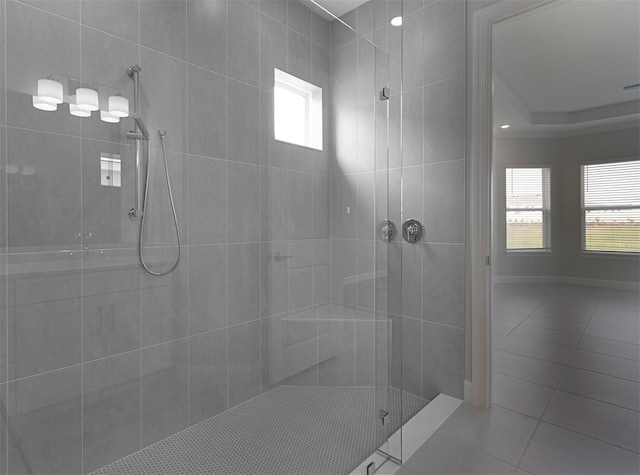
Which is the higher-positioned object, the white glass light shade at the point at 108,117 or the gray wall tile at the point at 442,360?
the white glass light shade at the point at 108,117

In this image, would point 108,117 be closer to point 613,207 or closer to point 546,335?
point 546,335

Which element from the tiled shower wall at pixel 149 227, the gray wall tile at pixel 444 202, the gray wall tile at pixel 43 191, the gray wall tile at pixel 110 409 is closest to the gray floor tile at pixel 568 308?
the gray wall tile at pixel 444 202

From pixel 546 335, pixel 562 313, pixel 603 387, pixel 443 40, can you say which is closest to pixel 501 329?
pixel 546 335

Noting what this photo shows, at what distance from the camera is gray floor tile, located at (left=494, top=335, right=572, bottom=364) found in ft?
9.29

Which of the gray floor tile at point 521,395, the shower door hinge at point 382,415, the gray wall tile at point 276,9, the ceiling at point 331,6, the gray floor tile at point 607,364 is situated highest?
the ceiling at point 331,6

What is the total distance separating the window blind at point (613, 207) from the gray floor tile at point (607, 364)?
1454 mm

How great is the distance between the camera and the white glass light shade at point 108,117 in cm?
104

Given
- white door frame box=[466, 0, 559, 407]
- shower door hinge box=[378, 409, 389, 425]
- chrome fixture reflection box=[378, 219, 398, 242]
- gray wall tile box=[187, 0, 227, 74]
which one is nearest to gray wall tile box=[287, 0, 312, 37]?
gray wall tile box=[187, 0, 227, 74]

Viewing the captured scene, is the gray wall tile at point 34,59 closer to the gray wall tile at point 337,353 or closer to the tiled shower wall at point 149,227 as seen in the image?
the tiled shower wall at point 149,227

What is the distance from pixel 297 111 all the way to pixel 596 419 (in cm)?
236

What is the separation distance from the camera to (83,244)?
1.02 metres

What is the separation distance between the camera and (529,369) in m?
2.66

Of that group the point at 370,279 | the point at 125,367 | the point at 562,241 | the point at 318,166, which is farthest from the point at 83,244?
the point at 562,241

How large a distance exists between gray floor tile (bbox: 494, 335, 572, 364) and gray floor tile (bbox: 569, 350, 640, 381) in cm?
8
